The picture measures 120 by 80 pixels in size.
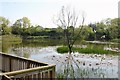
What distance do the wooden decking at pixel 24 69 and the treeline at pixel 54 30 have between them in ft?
55.8

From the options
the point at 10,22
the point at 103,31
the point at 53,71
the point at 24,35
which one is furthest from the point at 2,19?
the point at 53,71

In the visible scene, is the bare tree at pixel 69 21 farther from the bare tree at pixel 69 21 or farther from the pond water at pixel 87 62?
the pond water at pixel 87 62

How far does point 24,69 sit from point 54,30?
67.0ft

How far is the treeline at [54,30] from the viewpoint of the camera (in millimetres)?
22070

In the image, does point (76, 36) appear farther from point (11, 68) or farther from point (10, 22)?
point (11, 68)

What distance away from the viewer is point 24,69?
3.21 m

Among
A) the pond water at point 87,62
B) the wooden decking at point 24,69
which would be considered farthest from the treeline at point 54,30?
the wooden decking at point 24,69

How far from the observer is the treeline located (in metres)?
22.1

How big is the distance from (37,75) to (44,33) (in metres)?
23.7

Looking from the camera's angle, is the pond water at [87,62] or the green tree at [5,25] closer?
the pond water at [87,62]

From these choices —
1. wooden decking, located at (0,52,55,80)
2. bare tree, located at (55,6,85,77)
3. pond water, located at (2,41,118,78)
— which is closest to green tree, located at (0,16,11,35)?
bare tree, located at (55,6,85,77)

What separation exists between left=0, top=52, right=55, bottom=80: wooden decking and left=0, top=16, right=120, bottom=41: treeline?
17.0 meters

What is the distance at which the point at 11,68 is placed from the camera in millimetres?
3885

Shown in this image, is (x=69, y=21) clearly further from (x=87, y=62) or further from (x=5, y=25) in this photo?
(x=5, y=25)
